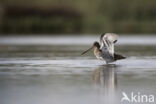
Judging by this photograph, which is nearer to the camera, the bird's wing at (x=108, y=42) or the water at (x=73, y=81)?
the water at (x=73, y=81)

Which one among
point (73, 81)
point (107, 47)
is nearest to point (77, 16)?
point (107, 47)

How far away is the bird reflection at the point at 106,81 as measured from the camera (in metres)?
9.69

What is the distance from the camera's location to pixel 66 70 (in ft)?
45.0

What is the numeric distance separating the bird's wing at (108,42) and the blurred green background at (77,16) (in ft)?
70.5

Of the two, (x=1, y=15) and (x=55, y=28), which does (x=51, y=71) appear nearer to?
(x=55, y=28)

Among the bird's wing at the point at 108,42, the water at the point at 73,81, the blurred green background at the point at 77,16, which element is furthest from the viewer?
the blurred green background at the point at 77,16

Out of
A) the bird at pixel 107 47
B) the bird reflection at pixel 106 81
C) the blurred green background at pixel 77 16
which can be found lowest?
the bird reflection at pixel 106 81

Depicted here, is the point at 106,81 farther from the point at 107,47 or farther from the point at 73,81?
the point at 107,47

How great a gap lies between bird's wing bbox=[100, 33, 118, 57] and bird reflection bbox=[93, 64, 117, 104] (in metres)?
0.41

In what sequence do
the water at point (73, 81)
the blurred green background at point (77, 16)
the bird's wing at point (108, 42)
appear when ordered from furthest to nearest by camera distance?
the blurred green background at point (77, 16) → the bird's wing at point (108, 42) → the water at point (73, 81)

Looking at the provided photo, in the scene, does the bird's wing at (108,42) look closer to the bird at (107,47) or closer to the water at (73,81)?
the bird at (107,47)

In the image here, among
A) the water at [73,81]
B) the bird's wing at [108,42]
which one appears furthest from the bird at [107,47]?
the water at [73,81]

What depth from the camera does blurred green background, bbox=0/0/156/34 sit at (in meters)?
39.5

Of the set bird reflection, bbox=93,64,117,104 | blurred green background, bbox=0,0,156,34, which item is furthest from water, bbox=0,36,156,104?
blurred green background, bbox=0,0,156,34
